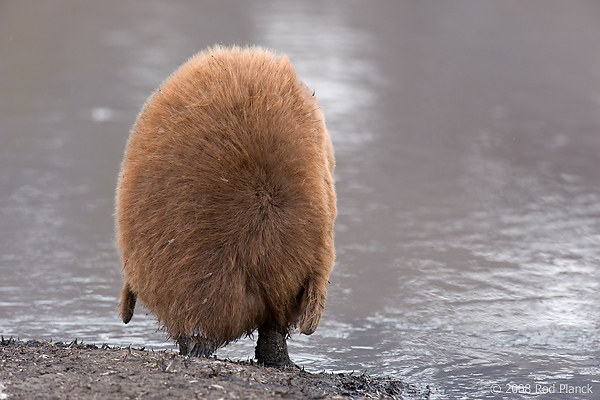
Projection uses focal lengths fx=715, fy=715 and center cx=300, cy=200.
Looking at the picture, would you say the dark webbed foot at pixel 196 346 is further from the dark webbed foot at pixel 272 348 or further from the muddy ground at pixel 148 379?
the dark webbed foot at pixel 272 348

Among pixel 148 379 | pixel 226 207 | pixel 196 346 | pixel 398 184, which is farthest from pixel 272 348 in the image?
pixel 398 184

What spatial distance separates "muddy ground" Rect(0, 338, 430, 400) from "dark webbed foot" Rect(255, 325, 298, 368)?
0.08 m

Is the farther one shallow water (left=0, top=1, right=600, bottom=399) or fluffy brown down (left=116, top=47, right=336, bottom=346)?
shallow water (left=0, top=1, right=600, bottom=399)

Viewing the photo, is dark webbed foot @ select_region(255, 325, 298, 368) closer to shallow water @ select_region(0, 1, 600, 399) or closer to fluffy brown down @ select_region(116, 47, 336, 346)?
fluffy brown down @ select_region(116, 47, 336, 346)

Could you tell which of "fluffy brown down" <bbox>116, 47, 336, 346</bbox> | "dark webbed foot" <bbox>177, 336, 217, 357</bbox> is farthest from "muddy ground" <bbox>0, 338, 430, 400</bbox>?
"fluffy brown down" <bbox>116, 47, 336, 346</bbox>

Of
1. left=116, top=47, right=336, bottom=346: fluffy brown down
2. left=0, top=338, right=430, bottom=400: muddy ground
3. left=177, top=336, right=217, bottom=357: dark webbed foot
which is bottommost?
left=0, top=338, right=430, bottom=400: muddy ground

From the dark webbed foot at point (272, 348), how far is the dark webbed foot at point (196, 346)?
0.30 meters

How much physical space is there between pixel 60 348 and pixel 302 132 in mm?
1738

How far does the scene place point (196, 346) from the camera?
3434mm

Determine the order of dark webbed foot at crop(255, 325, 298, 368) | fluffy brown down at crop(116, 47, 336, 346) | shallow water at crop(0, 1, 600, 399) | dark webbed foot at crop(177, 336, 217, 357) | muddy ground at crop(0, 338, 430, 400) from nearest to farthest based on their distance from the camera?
muddy ground at crop(0, 338, 430, 400) → fluffy brown down at crop(116, 47, 336, 346) → dark webbed foot at crop(177, 336, 217, 357) → dark webbed foot at crop(255, 325, 298, 368) → shallow water at crop(0, 1, 600, 399)

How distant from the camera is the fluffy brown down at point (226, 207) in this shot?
326cm

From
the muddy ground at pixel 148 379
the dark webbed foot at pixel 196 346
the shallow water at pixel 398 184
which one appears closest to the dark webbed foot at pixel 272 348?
the muddy ground at pixel 148 379

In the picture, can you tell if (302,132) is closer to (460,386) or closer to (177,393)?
(177,393)

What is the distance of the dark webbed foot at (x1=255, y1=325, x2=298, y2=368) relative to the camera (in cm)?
363
